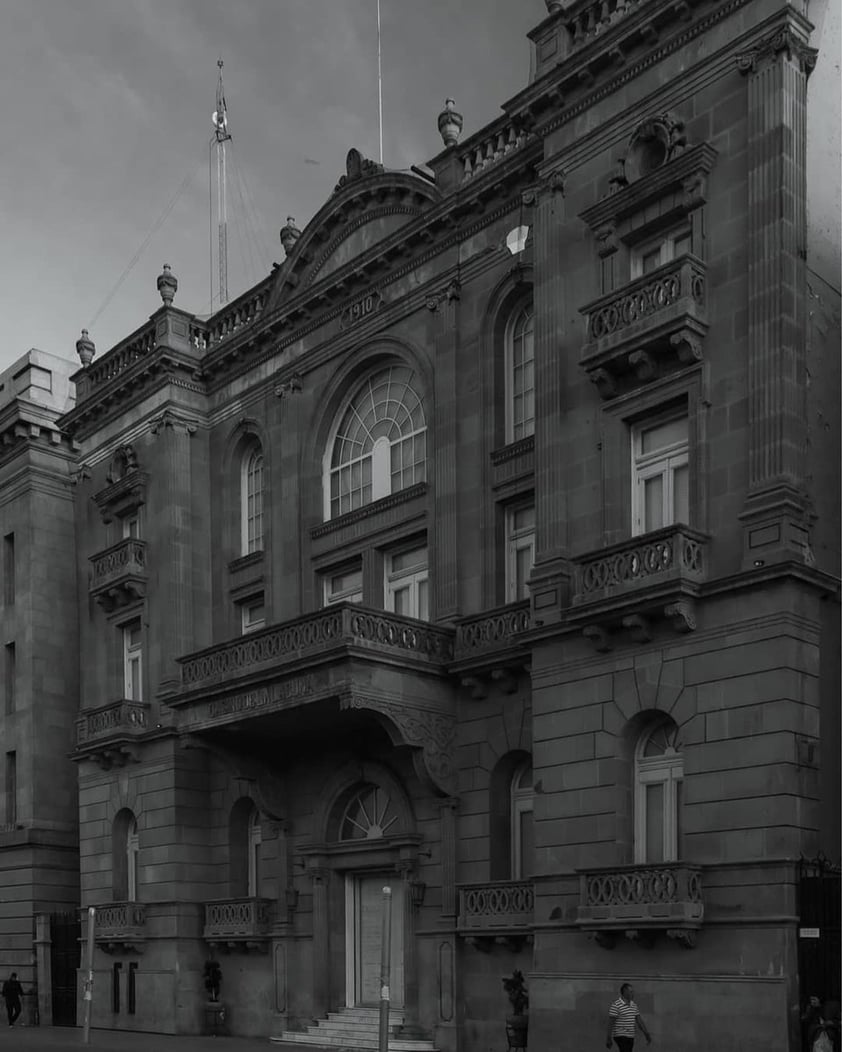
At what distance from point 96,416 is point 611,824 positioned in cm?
2409

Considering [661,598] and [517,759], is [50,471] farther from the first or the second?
[661,598]

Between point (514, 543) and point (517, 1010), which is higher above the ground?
point (514, 543)

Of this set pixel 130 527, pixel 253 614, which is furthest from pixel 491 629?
pixel 130 527

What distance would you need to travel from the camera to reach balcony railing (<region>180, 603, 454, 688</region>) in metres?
29.5

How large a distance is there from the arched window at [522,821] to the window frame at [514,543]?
3.64 m

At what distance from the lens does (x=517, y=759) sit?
98.7ft

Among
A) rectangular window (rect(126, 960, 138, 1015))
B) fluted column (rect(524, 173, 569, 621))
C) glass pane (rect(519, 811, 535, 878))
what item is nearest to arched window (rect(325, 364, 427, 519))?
fluted column (rect(524, 173, 569, 621))

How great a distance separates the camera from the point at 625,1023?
76.5 ft

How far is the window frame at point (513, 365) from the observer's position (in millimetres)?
31312

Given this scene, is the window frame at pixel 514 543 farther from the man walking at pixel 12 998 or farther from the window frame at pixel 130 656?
the man walking at pixel 12 998

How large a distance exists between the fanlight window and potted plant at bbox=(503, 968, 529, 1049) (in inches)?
210

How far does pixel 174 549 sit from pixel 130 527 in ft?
12.1

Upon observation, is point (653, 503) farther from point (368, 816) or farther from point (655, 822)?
point (368, 816)

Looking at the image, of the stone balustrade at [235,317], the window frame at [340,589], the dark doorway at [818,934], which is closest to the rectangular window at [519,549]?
the window frame at [340,589]
